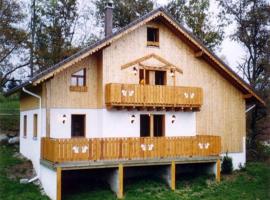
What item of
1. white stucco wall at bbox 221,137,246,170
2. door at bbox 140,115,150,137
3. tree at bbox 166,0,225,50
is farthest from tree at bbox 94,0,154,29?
white stucco wall at bbox 221,137,246,170

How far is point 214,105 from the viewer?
2592 centimetres

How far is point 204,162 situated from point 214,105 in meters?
4.58

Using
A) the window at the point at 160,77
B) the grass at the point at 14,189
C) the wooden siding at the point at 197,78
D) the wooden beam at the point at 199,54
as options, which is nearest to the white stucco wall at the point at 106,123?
the wooden siding at the point at 197,78

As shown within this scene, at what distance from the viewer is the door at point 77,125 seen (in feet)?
74.3

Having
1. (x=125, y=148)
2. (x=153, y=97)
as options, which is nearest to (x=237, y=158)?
(x=153, y=97)

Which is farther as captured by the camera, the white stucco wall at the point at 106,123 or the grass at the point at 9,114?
the grass at the point at 9,114

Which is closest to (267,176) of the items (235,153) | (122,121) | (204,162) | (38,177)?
(235,153)

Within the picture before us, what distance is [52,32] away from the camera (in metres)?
37.7

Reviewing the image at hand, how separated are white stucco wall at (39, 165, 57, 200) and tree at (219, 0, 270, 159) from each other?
1787 cm

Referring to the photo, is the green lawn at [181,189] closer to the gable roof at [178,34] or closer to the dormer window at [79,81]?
the gable roof at [178,34]

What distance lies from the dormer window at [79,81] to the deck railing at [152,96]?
1.64m

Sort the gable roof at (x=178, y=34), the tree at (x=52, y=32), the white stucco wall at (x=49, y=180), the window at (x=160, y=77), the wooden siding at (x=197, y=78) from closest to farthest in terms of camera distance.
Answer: the white stucco wall at (x=49, y=180), the gable roof at (x=178, y=34), the wooden siding at (x=197, y=78), the window at (x=160, y=77), the tree at (x=52, y=32)

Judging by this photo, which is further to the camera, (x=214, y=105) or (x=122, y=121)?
(x=214, y=105)

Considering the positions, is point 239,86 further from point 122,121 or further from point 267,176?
point 122,121
